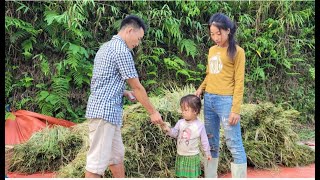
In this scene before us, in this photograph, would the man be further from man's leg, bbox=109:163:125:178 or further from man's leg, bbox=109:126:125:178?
man's leg, bbox=109:163:125:178

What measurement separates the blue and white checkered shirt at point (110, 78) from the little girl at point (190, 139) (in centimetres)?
56

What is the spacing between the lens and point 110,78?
388 cm

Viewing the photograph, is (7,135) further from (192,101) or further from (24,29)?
(192,101)

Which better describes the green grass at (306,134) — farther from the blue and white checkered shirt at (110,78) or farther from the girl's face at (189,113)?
the blue and white checkered shirt at (110,78)

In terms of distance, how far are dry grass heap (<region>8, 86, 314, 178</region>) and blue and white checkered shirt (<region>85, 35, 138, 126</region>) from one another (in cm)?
98

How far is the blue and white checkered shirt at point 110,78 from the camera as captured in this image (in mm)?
3844

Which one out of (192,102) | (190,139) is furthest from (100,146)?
(192,102)

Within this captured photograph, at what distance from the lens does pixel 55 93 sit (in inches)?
253

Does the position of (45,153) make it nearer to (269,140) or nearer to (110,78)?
(110,78)

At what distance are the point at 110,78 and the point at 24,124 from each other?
2457 millimetres

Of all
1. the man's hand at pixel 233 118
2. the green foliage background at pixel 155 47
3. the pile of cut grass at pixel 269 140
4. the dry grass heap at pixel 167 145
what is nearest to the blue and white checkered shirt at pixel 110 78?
the man's hand at pixel 233 118

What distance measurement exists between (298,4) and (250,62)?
137 centimetres

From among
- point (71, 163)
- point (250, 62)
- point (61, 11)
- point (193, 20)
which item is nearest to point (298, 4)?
point (250, 62)

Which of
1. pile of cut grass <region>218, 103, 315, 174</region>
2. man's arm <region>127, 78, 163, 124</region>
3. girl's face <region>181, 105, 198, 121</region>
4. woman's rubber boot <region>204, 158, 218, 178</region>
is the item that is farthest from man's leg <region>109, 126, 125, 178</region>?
pile of cut grass <region>218, 103, 315, 174</region>
